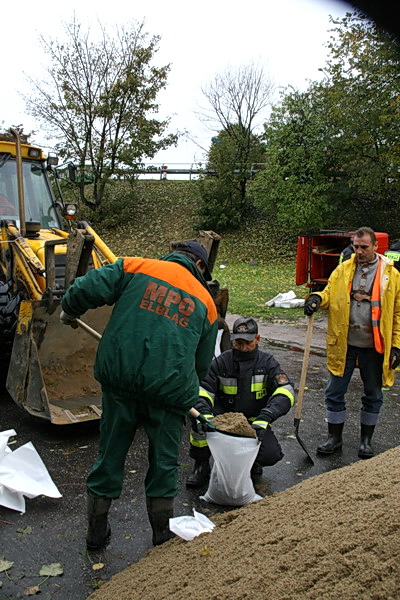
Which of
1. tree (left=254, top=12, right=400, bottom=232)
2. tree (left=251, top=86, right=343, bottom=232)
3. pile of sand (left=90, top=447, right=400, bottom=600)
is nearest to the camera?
pile of sand (left=90, top=447, right=400, bottom=600)

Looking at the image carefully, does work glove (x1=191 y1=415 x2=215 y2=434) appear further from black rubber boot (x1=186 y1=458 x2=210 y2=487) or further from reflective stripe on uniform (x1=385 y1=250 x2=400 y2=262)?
reflective stripe on uniform (x1=385 y1=250 x2=400 y2=262)

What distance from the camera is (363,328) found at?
4.89m

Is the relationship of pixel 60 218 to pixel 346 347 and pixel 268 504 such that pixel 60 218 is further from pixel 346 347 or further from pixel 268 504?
pixel 268 504

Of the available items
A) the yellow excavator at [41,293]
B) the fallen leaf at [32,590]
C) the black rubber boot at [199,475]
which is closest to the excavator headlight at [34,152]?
the yellow excavator at [41,293]

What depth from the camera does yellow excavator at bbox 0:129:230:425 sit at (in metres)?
5.05

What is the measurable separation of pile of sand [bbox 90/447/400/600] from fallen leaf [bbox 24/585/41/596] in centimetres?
32

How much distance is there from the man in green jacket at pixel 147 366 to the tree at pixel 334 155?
16.4 metres

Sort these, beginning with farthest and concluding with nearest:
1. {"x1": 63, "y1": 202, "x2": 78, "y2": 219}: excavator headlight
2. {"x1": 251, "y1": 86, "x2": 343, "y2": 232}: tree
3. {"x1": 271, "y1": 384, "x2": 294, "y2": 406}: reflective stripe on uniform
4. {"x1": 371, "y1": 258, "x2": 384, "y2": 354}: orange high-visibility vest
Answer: {"x1": 251, "y1": 86, "x2": 343, "y2": 232}: tree
{"x1": 63, "y1": 202, "x2": 78, "y2": 219}: excavator headlight
{"x1": 371, "y1": 258, "x2": 384, "y2": 354}: orange high-visibility vest
{"x1": 271, "y1": 384, "x2": 294, "y2": 406}: reflective stripe on uniform

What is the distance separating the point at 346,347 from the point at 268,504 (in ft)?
5.75

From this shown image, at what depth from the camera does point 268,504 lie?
3.60 metres

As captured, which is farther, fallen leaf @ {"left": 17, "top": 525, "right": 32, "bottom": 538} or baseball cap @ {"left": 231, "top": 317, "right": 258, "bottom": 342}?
baseball cap @ {"left": 231, "top": 317, "right": 258, "bottom": 342}

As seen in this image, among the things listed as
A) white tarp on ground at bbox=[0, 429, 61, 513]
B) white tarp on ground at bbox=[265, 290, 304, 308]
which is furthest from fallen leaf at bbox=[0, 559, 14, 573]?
white tarp on ground at bbox=[265, 290, 304, 308]

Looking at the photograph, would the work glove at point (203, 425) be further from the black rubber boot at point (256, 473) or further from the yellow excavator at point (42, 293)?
the yellow excavator at point (42, 293)

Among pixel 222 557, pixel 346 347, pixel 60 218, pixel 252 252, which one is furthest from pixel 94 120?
pixel 222 557
